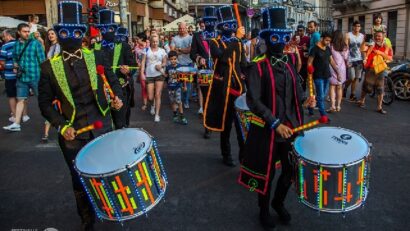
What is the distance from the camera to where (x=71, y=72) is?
352cm

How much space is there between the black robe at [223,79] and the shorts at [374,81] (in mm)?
4588

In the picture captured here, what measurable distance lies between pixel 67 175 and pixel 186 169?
A: 164cm

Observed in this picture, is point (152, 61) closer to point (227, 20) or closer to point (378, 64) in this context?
point (227, 20)

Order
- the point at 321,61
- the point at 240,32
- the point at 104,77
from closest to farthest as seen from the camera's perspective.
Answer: the point at 104,77 < the point at 240,32 < the point at 321,61

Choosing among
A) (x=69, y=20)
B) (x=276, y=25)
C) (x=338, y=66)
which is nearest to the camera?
(x=69, y=20)

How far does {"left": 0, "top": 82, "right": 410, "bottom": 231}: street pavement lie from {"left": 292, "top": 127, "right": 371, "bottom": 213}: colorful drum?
0.75m

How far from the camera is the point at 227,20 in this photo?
5828mm

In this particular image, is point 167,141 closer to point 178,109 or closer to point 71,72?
point 178,109

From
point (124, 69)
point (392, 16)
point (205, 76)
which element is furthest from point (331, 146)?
point (392, 16)

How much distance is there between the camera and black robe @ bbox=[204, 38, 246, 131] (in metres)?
5.64

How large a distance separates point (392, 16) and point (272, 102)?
28.2 m

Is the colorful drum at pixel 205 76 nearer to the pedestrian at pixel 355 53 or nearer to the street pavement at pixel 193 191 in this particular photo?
the street pavement at pixel 193 191

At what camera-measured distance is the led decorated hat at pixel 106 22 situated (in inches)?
256

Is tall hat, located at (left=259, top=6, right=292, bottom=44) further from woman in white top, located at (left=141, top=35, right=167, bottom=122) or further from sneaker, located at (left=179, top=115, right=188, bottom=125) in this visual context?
woman in white top, located at (left=141, top=35, right=167, bottom=122)
